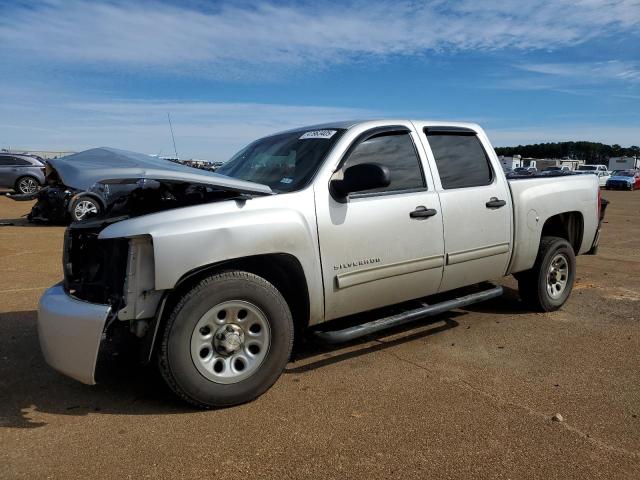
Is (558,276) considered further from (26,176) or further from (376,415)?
(26,176)

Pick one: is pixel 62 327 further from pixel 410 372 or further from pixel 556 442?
pixel 556 442

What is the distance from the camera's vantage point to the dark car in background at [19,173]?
20.4 metres

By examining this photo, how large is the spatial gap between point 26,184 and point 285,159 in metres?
19.7

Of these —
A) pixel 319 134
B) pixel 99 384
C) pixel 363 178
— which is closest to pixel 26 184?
pixel 99 384

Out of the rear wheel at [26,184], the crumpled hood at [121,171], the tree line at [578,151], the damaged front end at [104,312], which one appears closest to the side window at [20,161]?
the rear wheel at [26,184]

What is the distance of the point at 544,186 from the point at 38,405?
188 inches

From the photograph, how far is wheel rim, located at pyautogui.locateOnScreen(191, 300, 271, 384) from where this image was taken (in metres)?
3.27

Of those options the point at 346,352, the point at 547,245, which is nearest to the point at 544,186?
the point at 547,245

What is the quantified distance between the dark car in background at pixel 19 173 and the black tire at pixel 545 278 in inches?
776

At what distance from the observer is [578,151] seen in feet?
425

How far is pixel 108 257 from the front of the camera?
3.29 meters

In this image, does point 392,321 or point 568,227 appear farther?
point 568,227

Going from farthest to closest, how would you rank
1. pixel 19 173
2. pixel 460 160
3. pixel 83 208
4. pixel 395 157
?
pixel 19 173
pixel 83 208
pixel 460 160
pixel 395 157

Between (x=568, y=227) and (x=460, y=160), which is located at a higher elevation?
(x=460, y=160)
